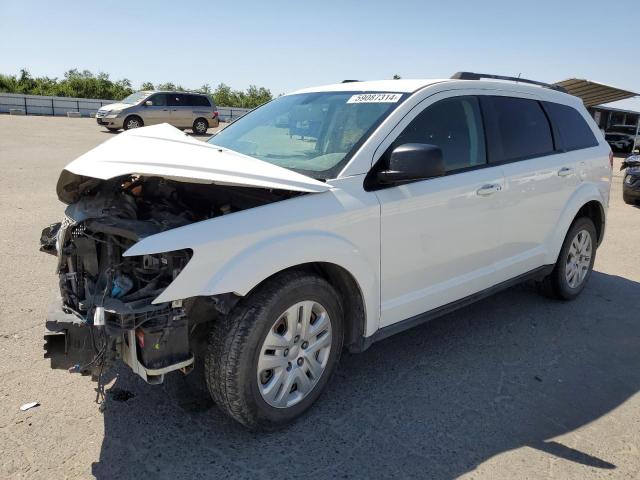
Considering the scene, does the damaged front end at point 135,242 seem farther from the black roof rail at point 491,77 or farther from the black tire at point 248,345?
the black roof rail at point 491,77

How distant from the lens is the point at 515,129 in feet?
14.2

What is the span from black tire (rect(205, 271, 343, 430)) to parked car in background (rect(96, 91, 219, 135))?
21.3 meters

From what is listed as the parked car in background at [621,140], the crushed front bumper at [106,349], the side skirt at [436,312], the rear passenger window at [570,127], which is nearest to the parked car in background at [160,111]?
the parked car in background at [621,140]

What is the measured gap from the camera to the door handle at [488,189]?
12.5 feet

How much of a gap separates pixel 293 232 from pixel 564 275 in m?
3.30

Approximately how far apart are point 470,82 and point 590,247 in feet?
7.93

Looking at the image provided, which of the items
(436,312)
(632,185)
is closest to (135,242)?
(436,312)

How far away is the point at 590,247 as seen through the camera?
5375 mm

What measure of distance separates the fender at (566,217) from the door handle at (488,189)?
42.5 inches

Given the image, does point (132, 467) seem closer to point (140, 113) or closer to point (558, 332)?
point (558, 332)

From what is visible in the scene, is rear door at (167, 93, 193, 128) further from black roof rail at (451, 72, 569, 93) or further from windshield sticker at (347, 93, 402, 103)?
windshield sticker at (347, 93, 402, 103)

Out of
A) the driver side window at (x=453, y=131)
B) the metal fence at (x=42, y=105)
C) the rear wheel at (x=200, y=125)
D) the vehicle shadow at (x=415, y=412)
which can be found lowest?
the vehicle shadow at (x=415, y=412)

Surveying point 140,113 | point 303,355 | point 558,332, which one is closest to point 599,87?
point 140,113

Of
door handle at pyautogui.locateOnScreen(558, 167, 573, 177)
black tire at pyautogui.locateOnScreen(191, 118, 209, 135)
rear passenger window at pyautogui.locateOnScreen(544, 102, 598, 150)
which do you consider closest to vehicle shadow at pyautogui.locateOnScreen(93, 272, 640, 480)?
door handle at pyautogui.locateOnScreen(558, 167, 573, 177)
